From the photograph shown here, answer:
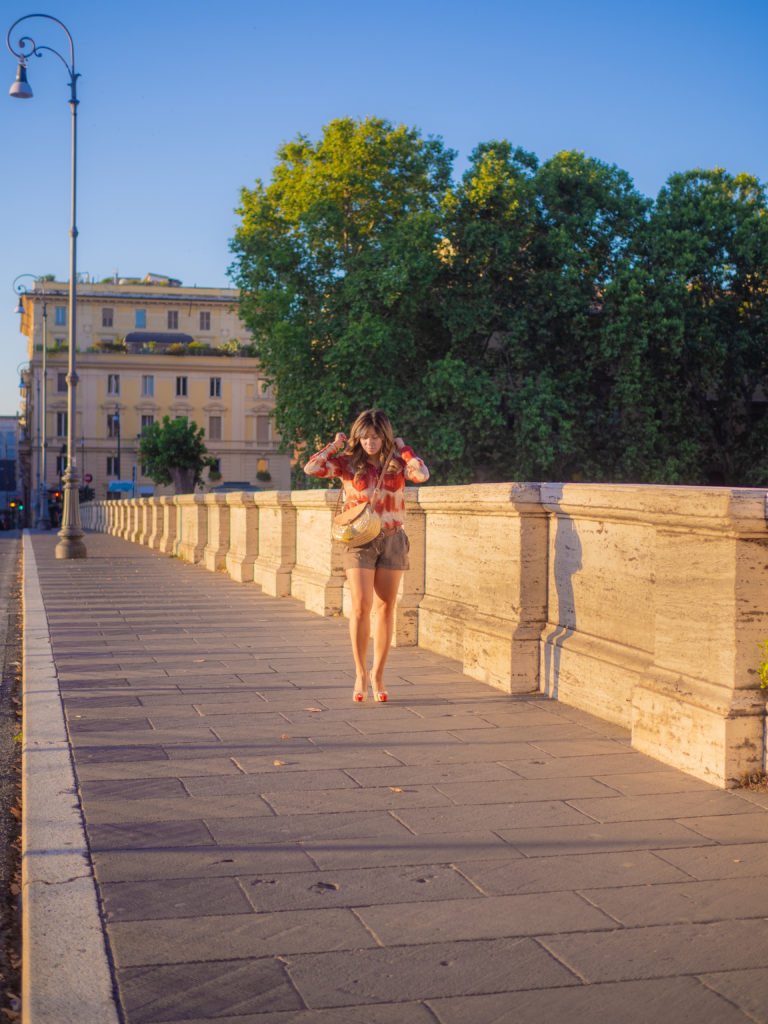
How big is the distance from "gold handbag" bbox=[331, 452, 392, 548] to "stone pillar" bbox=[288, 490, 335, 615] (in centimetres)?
503

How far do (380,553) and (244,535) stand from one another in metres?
10.7

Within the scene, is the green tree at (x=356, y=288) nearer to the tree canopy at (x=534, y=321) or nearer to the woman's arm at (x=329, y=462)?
the tree canopy at (x=534, y=321)

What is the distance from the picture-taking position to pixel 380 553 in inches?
277

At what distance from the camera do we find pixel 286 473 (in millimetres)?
93188

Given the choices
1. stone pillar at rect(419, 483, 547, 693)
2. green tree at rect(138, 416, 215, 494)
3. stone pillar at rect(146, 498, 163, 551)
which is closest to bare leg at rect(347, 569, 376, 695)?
stone pillar at rect(419, 483, 547, 693)

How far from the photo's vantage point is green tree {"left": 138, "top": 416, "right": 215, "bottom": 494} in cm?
8231

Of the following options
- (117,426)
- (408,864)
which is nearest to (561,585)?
(408,864)

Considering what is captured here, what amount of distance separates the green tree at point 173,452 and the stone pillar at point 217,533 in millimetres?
61803

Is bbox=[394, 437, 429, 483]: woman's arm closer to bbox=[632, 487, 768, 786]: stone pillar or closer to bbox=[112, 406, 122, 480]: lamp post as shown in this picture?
bbox=[632, 487, 768, 786]: stone pillar

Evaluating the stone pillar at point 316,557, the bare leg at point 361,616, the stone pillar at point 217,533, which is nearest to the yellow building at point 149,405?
the stone pillar at point 217,533

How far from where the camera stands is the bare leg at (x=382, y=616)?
696cm

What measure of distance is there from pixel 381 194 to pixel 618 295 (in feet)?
33.0

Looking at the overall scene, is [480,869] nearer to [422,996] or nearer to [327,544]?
[422,996]

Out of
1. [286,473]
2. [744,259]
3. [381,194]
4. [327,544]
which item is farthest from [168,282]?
[327,544]
